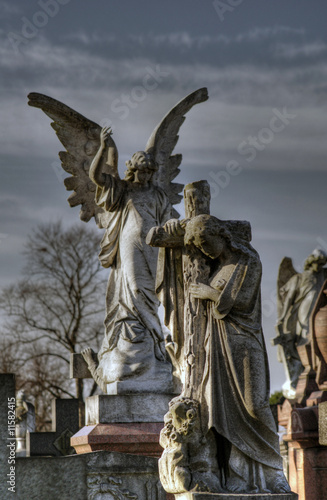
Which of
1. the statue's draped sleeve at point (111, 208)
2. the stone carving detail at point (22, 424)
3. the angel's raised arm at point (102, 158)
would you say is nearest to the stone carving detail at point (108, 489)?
the statue's draped sleeve at point (111, 208)

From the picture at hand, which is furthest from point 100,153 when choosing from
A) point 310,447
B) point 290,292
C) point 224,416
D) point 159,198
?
point 290,292

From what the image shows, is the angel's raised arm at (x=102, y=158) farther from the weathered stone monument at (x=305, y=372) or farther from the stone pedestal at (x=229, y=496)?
the stone pedestal at (x=229, y=496)

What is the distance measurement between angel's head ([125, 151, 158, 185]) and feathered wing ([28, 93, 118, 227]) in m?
0.84

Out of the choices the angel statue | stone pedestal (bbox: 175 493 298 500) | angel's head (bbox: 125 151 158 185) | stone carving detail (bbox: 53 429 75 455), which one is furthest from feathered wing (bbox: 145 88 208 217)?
stone carving detail (bbox: 53 429 75 455)

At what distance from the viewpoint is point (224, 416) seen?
7113mm

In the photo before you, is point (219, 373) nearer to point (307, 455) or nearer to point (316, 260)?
point (307, 455)

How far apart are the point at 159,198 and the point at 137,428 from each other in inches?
130

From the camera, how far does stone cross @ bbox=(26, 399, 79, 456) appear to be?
18.3m

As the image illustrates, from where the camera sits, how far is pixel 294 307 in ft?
78.0

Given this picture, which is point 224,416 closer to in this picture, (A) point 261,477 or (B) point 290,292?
(A) point 261,477

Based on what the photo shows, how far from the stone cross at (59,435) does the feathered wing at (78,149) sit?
20.7 feet

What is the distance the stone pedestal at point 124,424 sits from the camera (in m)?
10.8

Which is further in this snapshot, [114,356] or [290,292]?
[290,292]

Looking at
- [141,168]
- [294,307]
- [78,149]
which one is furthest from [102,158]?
[294,307]
